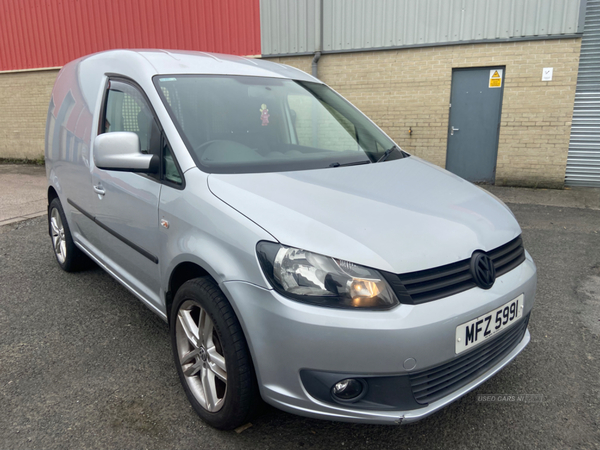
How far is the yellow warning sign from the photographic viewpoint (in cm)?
853

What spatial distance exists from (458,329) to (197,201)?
1.25 meters

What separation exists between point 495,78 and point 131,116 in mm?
7685

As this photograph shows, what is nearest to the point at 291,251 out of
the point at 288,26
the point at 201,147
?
the point at 201,147

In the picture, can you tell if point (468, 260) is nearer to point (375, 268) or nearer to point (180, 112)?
point (375, 268)

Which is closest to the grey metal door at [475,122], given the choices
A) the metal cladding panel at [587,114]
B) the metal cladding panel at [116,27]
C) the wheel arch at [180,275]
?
the metal cladding panel at [587,114]

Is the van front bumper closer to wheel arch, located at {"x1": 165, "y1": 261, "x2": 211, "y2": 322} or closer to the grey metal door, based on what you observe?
wheel arch, located at {"x1": 165, "y1": 261, "x2": 211, "y2": 322}

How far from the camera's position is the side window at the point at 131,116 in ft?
8.20

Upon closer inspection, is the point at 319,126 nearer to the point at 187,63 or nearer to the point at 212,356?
the point at 187,63

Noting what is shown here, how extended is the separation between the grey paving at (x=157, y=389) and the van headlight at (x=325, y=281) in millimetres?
803

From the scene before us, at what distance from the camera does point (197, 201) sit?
2.12m

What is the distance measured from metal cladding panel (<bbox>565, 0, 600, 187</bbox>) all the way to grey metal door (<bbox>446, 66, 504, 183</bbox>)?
4.30ft

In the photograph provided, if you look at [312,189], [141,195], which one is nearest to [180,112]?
[141,195]

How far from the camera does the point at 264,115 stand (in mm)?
2824

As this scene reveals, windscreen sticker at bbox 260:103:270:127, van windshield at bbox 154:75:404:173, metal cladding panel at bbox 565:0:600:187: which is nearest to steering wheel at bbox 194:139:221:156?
van windshield at bbox 154:75:404:173
